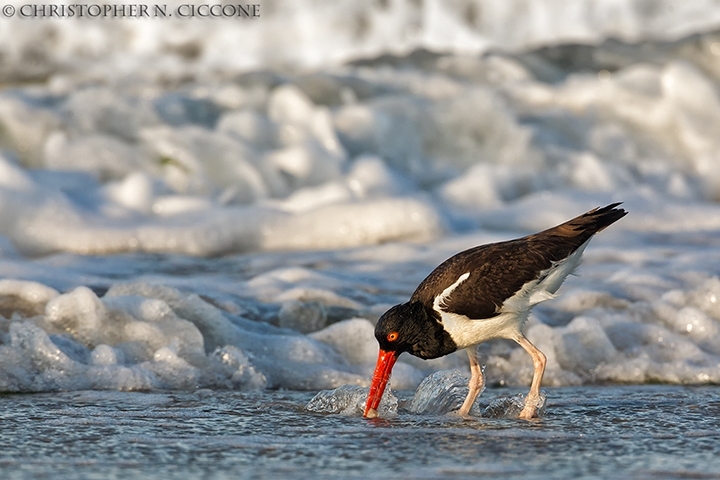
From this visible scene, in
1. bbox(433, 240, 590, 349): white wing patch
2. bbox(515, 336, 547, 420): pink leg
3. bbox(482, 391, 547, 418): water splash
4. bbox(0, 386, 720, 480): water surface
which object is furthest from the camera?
bbox(433, 240, 590, 349): white wing patch

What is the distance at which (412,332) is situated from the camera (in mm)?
5223

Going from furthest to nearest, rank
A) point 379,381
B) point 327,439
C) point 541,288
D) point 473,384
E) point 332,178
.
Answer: point 332,178, point 541,288, point 473,384, point 379,381, point 327,439

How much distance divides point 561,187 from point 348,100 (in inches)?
94.5

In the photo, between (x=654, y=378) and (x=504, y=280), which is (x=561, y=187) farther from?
(x=504, y=280)

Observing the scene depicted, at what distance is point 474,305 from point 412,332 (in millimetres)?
316

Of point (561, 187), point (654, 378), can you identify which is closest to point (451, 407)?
point (654, 378)

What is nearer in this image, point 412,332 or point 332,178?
point 412,332

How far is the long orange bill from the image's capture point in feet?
16.6

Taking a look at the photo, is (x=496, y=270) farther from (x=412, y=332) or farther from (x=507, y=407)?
(x=507, y=407)

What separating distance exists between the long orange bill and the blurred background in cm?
83

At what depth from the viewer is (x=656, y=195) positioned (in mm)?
10977

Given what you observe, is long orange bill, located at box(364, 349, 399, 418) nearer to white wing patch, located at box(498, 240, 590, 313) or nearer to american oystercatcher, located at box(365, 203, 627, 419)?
american oystercatcher, located at box(365, 203, 627, 419)

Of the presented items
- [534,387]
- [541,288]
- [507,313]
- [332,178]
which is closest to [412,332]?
[507,313]

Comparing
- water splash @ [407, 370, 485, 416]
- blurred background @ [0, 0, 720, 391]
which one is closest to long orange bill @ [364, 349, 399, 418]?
water splash @ [407, 370, 485, 416]
